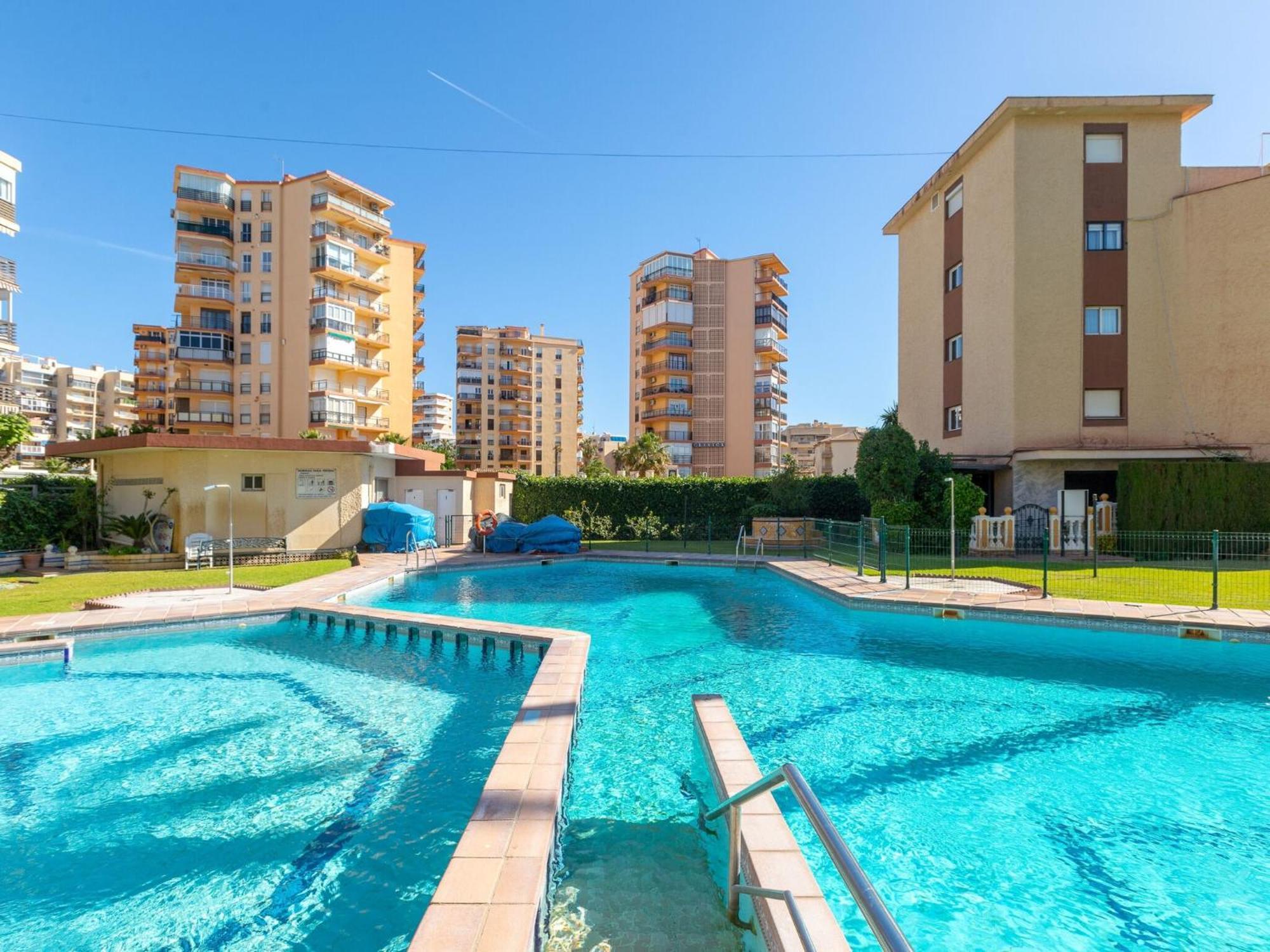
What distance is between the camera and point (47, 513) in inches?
791

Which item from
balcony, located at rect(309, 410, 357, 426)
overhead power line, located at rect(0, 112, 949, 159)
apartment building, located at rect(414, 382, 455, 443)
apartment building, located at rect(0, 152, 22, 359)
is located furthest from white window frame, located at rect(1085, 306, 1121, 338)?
apartment building, located at rect(414, 382, 455, 443)

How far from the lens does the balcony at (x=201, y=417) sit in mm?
44031

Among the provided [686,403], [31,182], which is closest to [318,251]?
[31,182]

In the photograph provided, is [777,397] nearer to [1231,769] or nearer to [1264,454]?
[1264,454]

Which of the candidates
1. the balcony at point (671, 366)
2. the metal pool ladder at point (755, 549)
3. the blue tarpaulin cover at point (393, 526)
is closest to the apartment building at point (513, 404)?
the balcony at point (671, 366)

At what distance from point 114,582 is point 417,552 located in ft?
23.8

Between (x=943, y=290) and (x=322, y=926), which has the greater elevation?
(x=943, y=290)

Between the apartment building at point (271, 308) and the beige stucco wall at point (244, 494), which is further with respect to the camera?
the apartment building at point (271, 308)

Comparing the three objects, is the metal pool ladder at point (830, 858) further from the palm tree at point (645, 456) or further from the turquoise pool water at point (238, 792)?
the palm tree at point (645, 456)

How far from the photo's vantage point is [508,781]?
4734mm

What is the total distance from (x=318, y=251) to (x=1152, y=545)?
4737 cm

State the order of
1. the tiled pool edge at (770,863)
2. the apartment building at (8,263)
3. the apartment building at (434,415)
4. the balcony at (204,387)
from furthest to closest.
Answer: the apartment building at (434,415)
the balcony at (204,387)
the apartment building at (8,263)
the tiled pool edge at (770,863)

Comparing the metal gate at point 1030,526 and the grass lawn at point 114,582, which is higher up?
the metal gate at point 1030,526

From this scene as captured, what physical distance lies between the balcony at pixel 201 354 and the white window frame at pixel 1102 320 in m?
49.1
